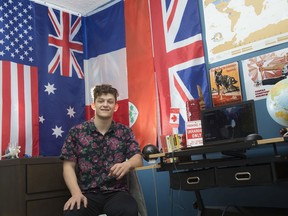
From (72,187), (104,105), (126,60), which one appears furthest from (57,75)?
(72,187)

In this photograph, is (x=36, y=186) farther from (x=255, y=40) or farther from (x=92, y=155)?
(x=255, y=40)

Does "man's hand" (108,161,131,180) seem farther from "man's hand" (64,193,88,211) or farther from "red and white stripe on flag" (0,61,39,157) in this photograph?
"red and white stripe on flag" (0,61,39,157)

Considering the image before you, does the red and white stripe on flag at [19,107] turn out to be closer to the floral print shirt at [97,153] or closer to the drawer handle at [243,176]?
the floral print shirt at [97,153]

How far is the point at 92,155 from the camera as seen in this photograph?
2.25m

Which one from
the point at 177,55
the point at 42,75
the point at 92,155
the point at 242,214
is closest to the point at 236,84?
the point at 177,55

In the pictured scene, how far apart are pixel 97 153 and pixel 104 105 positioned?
1.10 ft

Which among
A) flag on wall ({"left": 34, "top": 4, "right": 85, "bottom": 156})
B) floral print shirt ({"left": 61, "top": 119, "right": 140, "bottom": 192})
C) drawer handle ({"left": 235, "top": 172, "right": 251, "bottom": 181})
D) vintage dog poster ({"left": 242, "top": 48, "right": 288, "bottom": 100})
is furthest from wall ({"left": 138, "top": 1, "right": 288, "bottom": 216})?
flag on wall ({"left": 34, "top": 4, "right": 85, "bottom": 156})

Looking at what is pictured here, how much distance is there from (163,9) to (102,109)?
1.25m

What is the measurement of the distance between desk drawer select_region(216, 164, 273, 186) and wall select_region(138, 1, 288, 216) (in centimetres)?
61

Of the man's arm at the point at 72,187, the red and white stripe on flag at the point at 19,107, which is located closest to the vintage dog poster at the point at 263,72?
the man's arm at the point at 72,187

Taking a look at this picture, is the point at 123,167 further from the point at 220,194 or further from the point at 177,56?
the point at 177,56

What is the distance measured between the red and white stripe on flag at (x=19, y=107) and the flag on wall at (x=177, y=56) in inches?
47.7

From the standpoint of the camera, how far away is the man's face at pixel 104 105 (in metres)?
2.30

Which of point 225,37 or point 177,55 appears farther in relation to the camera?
point 177,55
